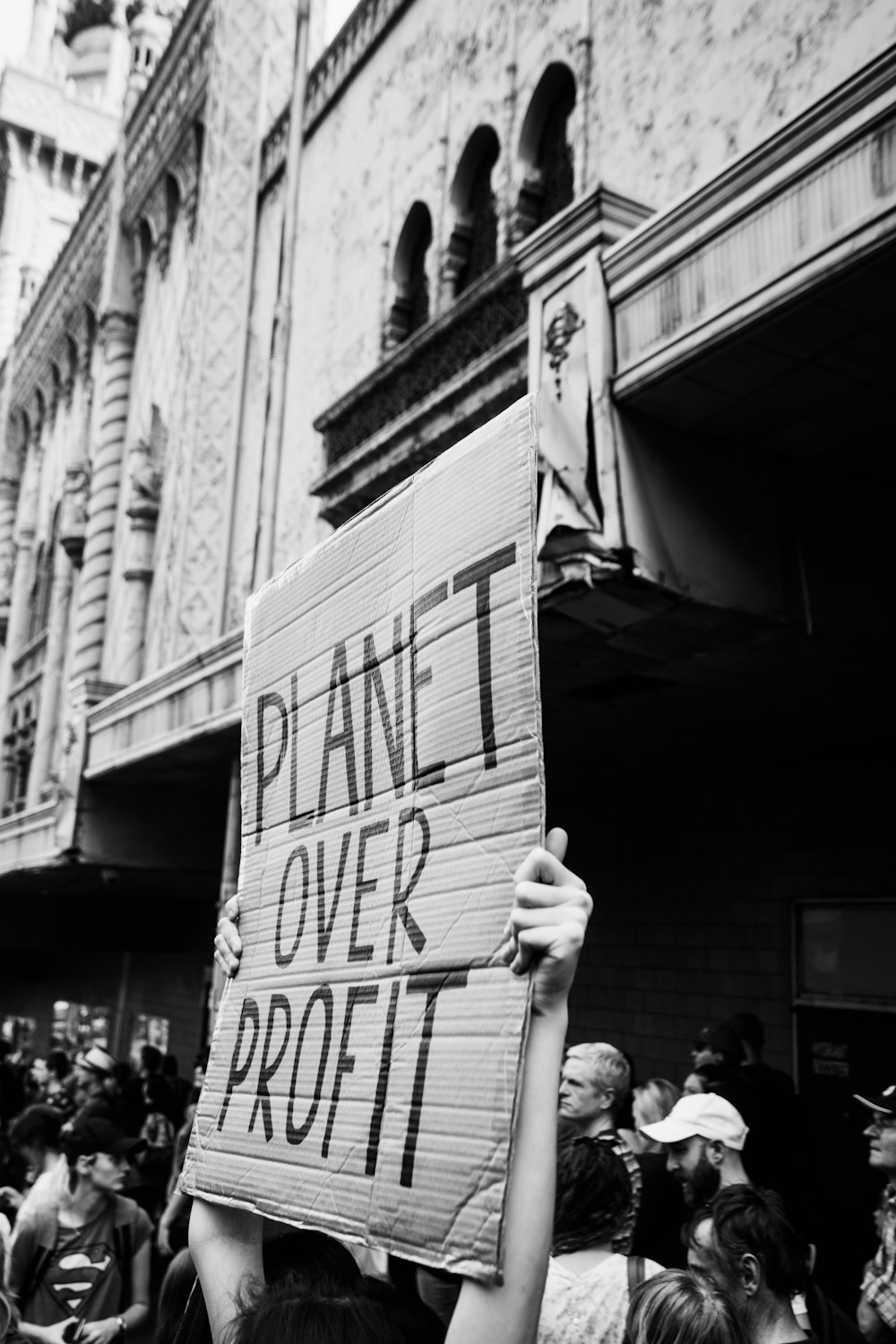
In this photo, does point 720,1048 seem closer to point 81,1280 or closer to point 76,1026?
point 81,1280

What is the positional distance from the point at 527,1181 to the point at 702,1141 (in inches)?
119

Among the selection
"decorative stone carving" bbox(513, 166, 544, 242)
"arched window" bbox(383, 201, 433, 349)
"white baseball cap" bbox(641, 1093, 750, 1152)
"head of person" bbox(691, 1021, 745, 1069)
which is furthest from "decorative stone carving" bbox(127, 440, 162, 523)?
"white baseball cap" bbox(641, 1093, 750, 1152)

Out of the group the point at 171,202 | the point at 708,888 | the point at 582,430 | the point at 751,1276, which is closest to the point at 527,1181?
the point at 751,1276

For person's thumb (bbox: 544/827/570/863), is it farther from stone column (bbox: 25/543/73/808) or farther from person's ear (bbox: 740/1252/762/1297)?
stone column (bbox: 25/543/73/808)

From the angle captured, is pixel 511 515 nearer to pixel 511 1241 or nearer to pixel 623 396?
pixel 511 1241

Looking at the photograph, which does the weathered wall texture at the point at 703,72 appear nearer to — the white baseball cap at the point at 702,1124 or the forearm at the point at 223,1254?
the white baseball cap at the point at 702,1124

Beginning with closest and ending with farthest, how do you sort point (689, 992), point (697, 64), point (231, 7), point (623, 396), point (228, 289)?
point (623, 396)
point (697, 64)
point (689, 992)
point (228, 289)
point (231, 7)

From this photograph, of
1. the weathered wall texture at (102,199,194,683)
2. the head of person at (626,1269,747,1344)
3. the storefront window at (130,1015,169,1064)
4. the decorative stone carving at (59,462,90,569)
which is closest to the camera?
the head of person at (626,1269,747,1344)

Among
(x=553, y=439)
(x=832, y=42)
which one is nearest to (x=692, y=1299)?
(x=553, y=439)

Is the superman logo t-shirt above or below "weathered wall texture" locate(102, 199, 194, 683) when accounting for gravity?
below

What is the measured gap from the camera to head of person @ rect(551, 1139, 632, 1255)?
3227 mm

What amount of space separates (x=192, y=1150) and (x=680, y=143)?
7.74 m

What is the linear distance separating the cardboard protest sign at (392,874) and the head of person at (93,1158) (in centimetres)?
282

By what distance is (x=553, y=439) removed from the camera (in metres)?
A: 5.94
